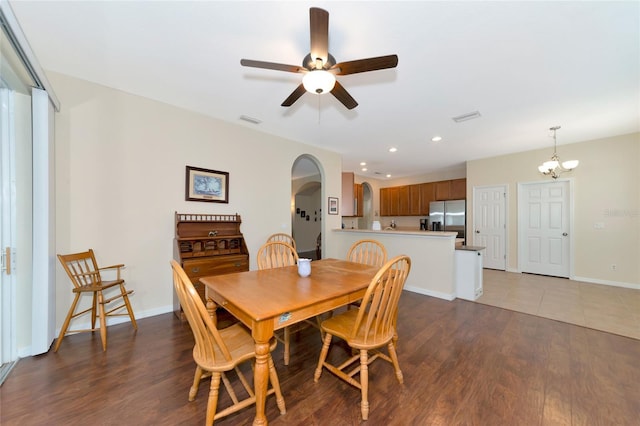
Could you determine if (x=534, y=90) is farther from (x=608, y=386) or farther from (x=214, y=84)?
(x=214, y=84)

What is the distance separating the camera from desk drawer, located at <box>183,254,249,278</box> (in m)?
2.68

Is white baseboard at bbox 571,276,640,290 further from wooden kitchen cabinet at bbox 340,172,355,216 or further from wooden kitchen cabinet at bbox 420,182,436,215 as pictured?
wooden kitchen cabinet at bbox 340,172,355,216

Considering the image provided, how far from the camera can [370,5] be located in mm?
1570

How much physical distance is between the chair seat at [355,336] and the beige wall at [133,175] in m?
2.30

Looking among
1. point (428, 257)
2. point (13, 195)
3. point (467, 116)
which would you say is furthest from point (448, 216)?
point (13, 195)

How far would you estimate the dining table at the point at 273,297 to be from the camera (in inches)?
49.1

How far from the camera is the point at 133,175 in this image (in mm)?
2744

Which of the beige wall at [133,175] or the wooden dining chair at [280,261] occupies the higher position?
the beige wall at [133,175]

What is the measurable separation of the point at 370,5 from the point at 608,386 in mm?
3120

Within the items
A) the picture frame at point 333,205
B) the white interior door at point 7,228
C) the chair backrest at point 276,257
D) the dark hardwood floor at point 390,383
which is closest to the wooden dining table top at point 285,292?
the chair backrest at point 276,257

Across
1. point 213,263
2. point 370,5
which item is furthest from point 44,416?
point 370,5

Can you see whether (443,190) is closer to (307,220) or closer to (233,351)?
(307,220)

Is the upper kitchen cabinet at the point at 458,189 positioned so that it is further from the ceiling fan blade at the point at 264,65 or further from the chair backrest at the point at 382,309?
the ceiling fan blade at the point at 264,65

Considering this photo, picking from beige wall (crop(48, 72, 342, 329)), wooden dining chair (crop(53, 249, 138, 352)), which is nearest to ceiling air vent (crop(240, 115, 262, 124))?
beige wall (crop(48, 72, 342, 329))
